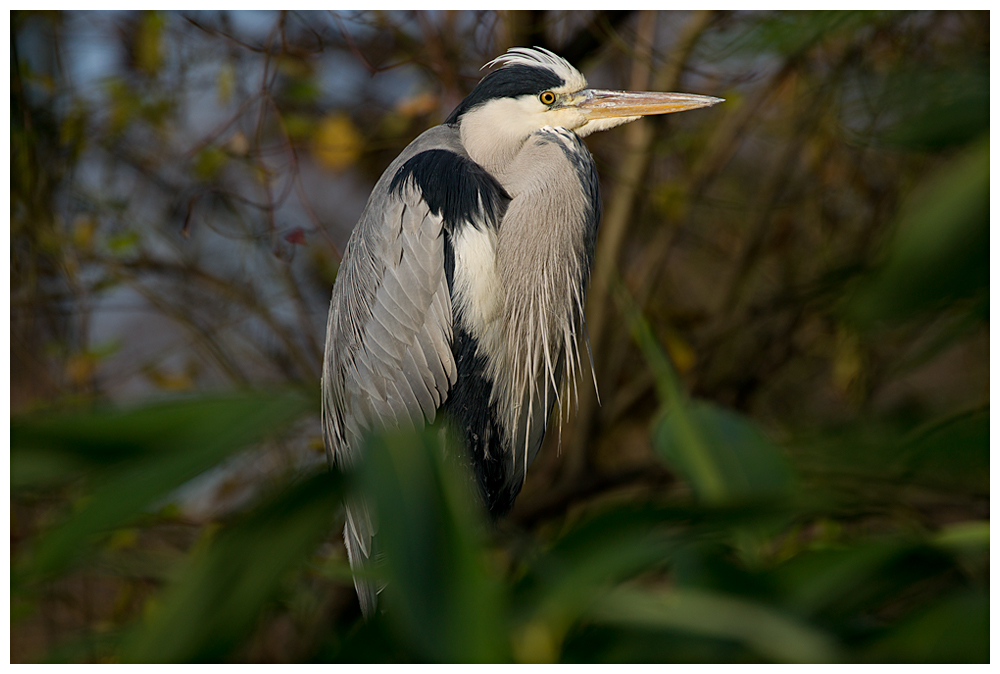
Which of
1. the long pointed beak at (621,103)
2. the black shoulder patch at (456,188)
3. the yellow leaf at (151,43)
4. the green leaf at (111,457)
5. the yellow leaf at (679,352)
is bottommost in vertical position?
the yellow leaf at (679,352)

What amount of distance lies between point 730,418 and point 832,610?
16 cm

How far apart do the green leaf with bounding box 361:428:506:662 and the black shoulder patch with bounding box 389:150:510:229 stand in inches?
27.7

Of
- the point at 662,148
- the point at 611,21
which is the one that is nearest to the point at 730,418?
the point at 611,21

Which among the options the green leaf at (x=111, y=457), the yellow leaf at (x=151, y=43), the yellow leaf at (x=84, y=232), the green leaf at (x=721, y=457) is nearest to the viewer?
the green leaf at (x=111, y=457)

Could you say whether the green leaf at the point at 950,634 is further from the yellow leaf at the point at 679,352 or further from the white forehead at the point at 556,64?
the yellow leaf at the point at 679,352

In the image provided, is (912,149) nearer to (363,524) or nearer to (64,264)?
(363,524)

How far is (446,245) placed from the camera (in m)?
0.90

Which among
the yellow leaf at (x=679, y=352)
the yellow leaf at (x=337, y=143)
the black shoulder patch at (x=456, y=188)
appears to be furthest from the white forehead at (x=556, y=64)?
the yellow leaf at (x=679, y=352)

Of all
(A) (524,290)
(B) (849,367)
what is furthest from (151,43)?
(B) (849,367)

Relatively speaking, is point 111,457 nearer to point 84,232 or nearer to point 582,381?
point 582,381

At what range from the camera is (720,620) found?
0.20 m

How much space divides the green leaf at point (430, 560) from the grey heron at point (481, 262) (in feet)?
2.20

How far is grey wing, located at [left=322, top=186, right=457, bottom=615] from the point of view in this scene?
90 centimetres

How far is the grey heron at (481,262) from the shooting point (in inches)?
34.6
